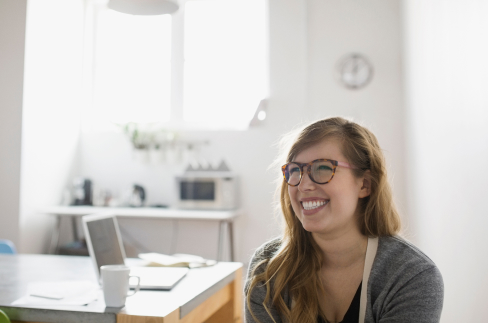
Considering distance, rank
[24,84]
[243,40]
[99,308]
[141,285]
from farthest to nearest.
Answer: [243,40] → [24,84] → [141,285] → [99,308]

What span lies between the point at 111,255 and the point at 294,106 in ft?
9.79

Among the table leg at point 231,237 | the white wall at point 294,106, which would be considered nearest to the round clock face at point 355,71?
the white wall at point 294,106

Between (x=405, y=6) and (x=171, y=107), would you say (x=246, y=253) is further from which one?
(x=405, y=6)

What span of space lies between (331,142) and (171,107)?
366cm

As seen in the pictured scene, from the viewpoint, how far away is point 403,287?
1.16 meters

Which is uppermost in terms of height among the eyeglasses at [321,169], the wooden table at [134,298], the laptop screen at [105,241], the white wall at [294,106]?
the white wall at [294,106]

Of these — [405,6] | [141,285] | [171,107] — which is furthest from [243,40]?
[141,285]

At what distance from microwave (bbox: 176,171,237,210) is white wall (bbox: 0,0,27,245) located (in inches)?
57.1

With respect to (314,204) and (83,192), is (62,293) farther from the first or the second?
(83,192)

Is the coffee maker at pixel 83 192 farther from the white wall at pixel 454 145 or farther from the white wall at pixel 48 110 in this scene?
the white wall at pixel 454 145

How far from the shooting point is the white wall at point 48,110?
421 centimetres

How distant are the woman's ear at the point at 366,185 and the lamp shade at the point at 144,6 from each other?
4.35 ft

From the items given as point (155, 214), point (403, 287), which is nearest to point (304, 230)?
point (403, 287)

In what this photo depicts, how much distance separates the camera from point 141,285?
5.05 feet
